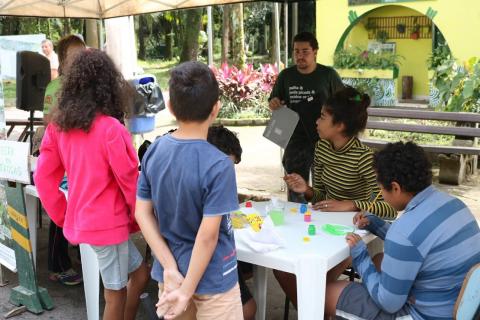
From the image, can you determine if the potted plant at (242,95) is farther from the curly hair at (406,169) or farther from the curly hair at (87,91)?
the curly hair at (406,169)

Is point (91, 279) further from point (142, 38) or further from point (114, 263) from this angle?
point (142, 38)

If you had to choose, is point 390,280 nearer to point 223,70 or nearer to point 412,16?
point 223,70

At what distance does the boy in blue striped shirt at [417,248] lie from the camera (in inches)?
77.1

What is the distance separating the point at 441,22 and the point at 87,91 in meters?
8.86

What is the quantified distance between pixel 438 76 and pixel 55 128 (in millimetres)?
7059

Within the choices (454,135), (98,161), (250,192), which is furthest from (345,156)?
(454,135)

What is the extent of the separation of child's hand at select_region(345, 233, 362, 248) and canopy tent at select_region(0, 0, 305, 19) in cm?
351

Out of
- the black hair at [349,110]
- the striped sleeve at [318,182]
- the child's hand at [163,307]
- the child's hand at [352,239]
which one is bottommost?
the child's hand at [163,307]

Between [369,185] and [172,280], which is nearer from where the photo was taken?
[172,280]

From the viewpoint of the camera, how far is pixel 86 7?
618 cm

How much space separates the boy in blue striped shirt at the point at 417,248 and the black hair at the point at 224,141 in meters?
0.81

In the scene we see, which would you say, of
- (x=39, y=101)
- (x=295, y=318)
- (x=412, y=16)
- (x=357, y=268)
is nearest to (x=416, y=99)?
(x=412, y=16)

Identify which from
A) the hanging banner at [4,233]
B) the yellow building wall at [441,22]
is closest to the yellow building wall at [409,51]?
the yellow building wall at [441,22]

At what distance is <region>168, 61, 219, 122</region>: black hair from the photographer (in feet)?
5.77
